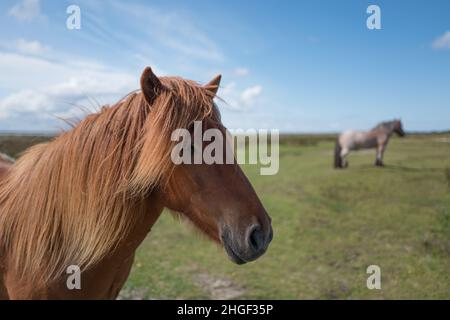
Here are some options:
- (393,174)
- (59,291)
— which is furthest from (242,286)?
(393,174)

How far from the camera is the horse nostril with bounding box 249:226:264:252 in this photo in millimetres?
1915

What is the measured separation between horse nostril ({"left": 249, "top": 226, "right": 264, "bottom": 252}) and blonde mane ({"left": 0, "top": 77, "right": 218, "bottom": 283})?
61 centimetres

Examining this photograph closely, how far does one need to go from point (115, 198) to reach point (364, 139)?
18668 mm

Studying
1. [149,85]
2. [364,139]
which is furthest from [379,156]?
[149,85]

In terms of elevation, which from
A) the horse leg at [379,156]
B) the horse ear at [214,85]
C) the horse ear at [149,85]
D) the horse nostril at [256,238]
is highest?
the horse leg at [379,156]

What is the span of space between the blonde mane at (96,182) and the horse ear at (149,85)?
0.04m

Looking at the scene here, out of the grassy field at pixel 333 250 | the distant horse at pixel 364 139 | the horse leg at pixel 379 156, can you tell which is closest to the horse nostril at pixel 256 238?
the grassy field at pixel 333 250

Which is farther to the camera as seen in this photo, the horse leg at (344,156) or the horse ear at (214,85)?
the horse leg at (344,156)

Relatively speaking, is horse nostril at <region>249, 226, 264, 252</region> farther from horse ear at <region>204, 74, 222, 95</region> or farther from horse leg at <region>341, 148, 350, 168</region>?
horse leg at <region>341, 148, 350, 168</region>

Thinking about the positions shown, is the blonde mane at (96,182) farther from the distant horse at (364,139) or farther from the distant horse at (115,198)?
the distant horse at (364,139)

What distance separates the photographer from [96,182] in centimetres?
213

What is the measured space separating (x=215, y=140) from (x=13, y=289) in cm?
173

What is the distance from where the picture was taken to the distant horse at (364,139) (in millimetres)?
17750
